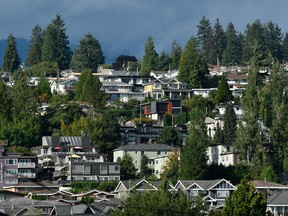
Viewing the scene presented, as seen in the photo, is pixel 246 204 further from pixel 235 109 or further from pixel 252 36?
pixel 252 36

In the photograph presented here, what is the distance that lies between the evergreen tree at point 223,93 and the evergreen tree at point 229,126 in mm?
11696

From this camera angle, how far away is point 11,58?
12462 cm

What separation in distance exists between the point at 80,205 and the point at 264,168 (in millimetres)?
16231

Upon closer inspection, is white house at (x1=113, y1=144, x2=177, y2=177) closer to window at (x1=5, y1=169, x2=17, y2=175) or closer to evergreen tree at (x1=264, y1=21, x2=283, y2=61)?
window at (x1=5, y1=169, x2=17, y2=175)

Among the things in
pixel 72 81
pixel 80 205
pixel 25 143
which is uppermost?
pixel 72 81

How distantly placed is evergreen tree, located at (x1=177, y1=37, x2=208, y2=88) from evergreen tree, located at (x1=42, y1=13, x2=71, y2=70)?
21477 millimetres

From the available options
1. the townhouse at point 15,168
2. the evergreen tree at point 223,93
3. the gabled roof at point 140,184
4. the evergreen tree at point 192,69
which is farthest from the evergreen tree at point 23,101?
the evergreen tree at point 192,69

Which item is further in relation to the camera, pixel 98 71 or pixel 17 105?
pixel 98 71

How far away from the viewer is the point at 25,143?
294ft

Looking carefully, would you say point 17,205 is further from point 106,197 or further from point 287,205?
point 287,205

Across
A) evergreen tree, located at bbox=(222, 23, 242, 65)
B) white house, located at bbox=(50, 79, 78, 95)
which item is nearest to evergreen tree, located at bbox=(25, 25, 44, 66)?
white house, located at bbox=(50, 79, 78, 95)

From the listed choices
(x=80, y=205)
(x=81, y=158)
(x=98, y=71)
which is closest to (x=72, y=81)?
(x=98, y=71)

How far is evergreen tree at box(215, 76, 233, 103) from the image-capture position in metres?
102

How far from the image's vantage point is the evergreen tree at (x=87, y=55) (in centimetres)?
12538
